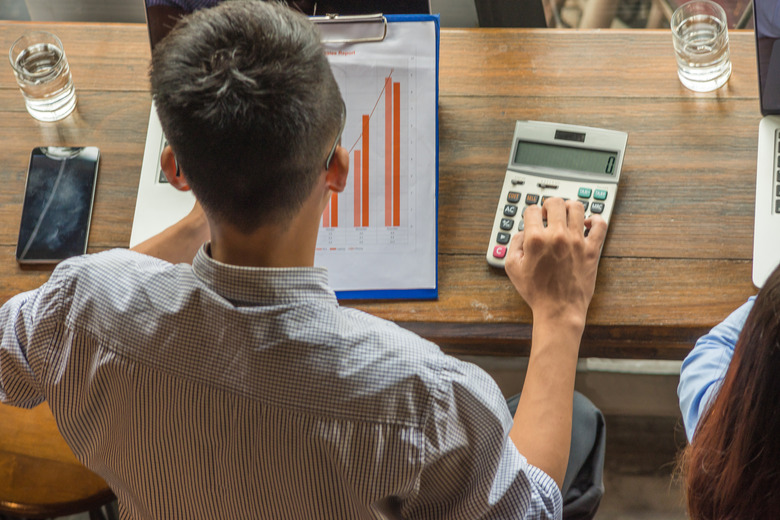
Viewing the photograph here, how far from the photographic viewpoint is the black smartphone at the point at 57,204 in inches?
44.6

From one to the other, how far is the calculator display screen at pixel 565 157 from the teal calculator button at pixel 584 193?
3 centimetres

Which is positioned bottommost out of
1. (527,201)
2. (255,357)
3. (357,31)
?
(527,201)

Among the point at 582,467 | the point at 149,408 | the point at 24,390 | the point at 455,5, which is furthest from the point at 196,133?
the point at 455,5

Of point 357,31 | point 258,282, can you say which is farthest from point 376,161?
point 258,282

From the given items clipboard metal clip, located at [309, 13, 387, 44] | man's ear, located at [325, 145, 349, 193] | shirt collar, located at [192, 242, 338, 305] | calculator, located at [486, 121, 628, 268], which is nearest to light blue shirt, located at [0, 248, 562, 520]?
shirt collar, located at [192, 242, 338, 305]

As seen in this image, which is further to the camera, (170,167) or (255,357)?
(170,167)

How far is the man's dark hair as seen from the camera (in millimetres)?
726

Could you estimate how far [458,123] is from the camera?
119cm

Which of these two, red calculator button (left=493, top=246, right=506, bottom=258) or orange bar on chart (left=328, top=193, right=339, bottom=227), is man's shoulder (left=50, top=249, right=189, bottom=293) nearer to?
orange bar on chart (left=328, top=193, right=339, bottom=227)

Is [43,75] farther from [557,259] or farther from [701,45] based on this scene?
[701,45]

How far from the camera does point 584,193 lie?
1.09 metres

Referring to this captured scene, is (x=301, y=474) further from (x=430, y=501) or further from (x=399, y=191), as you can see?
(x=399, y=191)

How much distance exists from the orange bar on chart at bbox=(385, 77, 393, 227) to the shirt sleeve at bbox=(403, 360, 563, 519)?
355mm

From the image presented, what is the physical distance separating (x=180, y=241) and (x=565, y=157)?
21.9 inches
